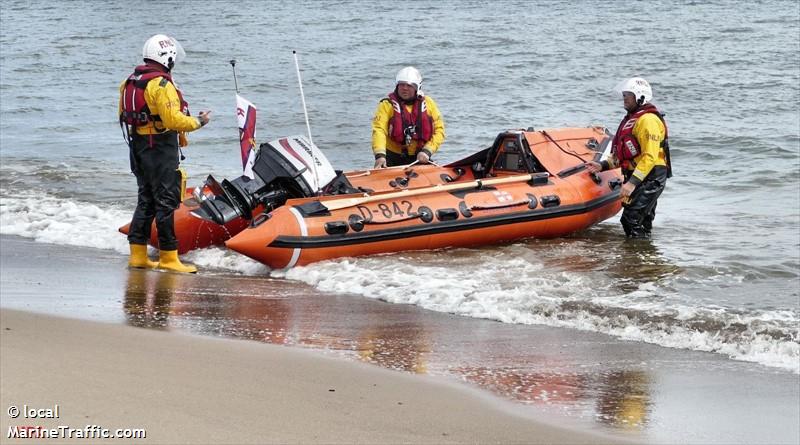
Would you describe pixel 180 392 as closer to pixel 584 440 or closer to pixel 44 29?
pixel 584 440

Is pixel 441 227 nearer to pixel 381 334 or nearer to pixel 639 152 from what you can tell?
pixel 639 152

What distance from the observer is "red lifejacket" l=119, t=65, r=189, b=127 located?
631 cm

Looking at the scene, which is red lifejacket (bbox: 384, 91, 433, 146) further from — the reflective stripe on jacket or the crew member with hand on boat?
the reflective stripe on jacket

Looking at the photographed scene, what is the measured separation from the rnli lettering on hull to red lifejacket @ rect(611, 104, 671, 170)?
1.39 feet

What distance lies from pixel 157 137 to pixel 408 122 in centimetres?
222

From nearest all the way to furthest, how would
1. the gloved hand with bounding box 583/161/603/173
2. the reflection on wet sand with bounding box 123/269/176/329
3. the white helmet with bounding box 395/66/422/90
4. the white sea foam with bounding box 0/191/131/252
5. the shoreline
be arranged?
the shoreline < the reflection on wet sand with bounding box 123/269/176/329 < the white sea foam with bounding box 0/191/131/252 < the white helmet with bounding box 395/66/422/90 < the gloved hand with bounding box 583/161/603/173

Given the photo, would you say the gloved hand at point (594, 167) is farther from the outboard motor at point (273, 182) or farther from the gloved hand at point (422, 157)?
the outboard motor at point (273, 182)

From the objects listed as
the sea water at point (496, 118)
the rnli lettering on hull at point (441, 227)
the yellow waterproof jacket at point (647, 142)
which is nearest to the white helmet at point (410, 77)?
the rnli lettering on hull at point (441, 227)

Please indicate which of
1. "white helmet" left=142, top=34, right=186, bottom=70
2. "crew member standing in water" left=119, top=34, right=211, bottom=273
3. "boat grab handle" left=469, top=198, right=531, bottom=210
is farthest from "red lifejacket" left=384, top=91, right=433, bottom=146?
"white helmet" left=142, top=34, right=186, bottom=70

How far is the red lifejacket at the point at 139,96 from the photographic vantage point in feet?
20.7

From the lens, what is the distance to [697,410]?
4121 mm

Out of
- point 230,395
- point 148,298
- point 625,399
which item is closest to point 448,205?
point 148,298

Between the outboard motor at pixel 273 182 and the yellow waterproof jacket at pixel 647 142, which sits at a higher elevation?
the yellow waterproof jacket at pixel 647 142

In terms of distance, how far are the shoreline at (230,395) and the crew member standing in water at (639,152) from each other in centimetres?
382
